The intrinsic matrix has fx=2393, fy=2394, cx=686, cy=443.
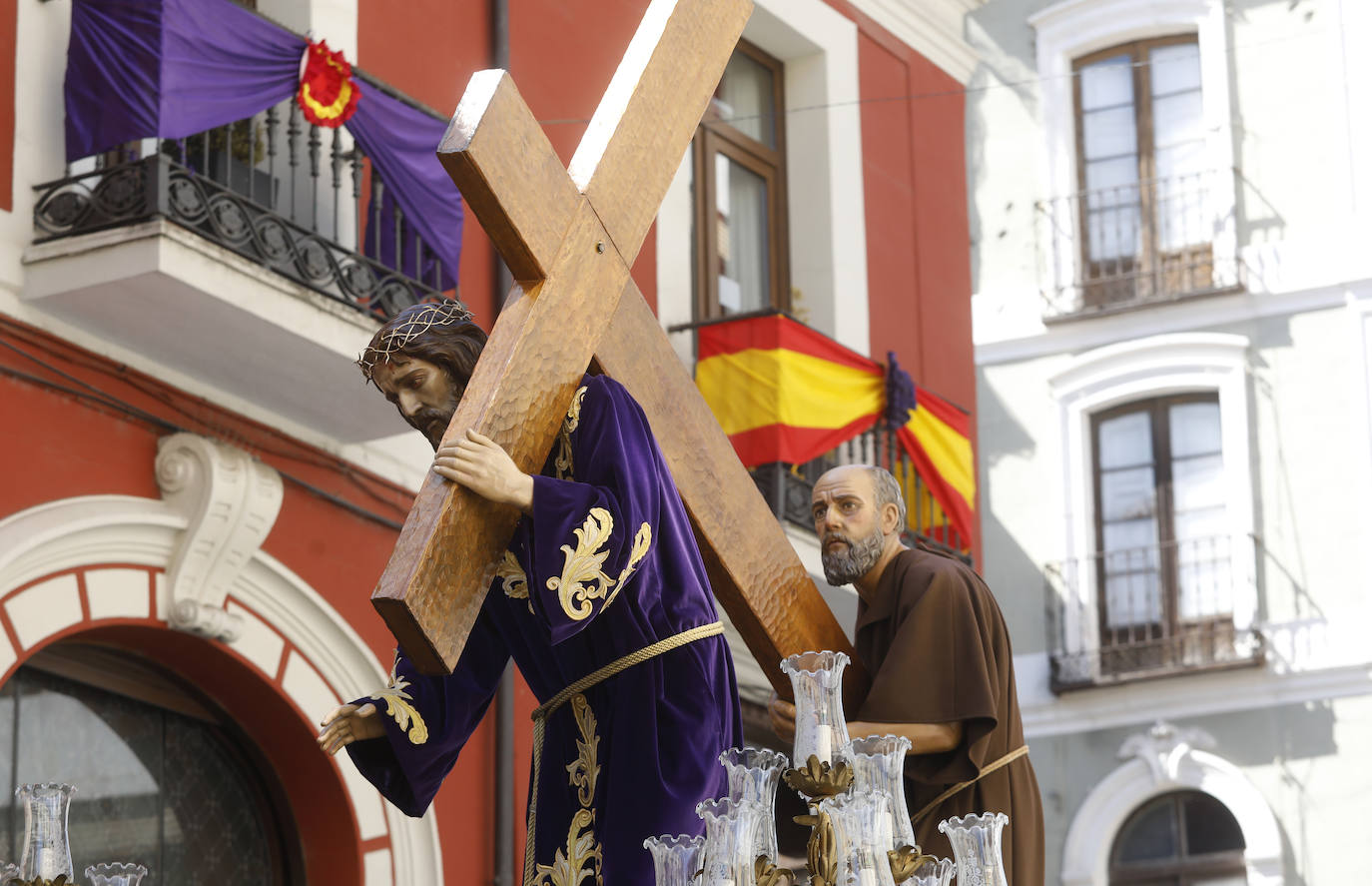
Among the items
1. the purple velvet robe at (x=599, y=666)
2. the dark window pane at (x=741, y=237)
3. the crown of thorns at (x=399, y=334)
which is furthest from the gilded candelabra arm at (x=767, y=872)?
the dark window pane at (x=741, y=237)

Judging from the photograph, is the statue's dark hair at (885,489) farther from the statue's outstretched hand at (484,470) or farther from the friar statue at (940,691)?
the statue's outstretched hand at (484,470)

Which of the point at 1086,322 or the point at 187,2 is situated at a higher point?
the point at 1086,322

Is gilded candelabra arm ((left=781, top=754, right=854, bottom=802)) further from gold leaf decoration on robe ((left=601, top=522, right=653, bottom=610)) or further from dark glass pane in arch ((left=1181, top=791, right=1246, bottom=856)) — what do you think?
dark glass pane in arch ((left=1181, top=791, right=1246, bottom=856))

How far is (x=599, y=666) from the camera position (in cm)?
429

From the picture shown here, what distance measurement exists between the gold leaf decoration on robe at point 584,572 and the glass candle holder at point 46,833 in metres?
0.87

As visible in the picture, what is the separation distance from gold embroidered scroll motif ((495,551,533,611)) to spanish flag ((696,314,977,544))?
20.6 feet

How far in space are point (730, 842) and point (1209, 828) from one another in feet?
51.5

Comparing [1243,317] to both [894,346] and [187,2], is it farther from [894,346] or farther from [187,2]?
[187,2]

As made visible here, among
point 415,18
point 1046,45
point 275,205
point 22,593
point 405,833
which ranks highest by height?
point 1046,45

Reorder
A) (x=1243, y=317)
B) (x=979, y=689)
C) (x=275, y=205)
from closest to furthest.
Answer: (x=979, y=689) < (x=275, y=205) < (x=1243, y=317)

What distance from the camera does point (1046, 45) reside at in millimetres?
20312

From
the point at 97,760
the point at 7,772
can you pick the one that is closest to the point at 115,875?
the point at 7,772

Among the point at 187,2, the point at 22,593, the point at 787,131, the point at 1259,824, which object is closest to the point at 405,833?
the point at 22,593

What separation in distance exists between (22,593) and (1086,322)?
1356 cm
